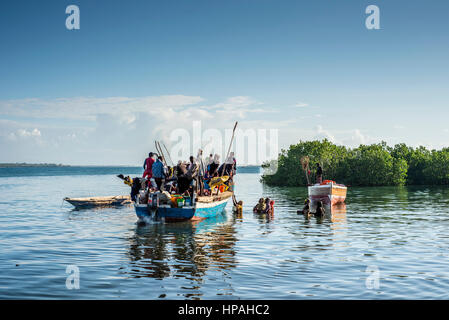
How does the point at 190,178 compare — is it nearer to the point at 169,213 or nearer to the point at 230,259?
the point at 169,213

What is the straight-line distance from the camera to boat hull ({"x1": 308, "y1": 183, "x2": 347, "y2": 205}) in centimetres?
3969

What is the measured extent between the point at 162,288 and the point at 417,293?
7.06 metres

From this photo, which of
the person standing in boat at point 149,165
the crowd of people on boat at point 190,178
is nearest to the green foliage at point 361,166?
the crowd of people on boat at point 190,178

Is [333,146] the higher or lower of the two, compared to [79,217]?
higher

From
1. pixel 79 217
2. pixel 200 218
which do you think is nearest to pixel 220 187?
pixel 200 218

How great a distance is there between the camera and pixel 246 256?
16875mm

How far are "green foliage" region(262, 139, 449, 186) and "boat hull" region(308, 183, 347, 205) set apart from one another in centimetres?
4615

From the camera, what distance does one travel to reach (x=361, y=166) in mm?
89812

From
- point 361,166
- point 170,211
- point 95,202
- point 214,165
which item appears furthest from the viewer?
point 361,166

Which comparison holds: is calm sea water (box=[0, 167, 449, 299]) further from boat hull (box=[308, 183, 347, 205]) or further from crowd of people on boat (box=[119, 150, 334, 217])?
boat hull (box=[308, 183, 347, 205])

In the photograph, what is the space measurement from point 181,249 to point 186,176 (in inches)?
322

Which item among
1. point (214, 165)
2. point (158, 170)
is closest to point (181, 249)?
point (158, 170)

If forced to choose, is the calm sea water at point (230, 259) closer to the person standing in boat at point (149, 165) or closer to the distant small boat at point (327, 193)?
the person standing in boat at point (149, 165)
